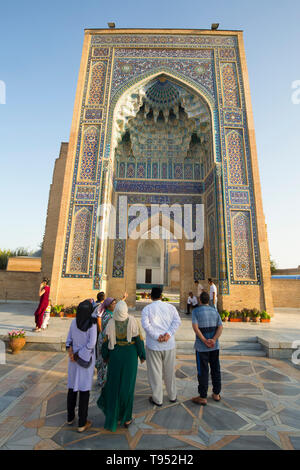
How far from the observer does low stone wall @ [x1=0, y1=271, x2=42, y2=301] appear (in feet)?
32.6

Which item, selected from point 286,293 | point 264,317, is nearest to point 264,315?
point 264,317

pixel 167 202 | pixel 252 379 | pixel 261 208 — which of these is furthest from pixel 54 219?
pixel 252 379

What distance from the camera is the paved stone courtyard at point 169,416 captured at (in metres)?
1.90

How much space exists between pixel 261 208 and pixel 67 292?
6.75 meters

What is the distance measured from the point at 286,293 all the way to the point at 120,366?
9.72m

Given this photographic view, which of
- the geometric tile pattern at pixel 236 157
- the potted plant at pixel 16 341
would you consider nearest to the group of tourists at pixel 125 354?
the potted plant at pixel 16 341

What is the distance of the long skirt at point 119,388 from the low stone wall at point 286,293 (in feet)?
30.8

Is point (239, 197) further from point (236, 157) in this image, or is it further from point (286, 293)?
point (286, 293)

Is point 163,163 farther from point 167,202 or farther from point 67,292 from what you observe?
point 67,292

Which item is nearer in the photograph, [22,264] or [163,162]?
[163,162]

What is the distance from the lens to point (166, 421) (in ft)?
7.29

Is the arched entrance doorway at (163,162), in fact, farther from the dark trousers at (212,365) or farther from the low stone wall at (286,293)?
the dark trousers at (212,365)

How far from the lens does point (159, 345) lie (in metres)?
Answer: 2.58

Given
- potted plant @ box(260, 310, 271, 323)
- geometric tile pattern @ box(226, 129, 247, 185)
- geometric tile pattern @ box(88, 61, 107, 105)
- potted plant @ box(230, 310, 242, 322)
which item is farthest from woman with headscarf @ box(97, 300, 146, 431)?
geometric tile pattern @ box(88, 61, 107, 105)
